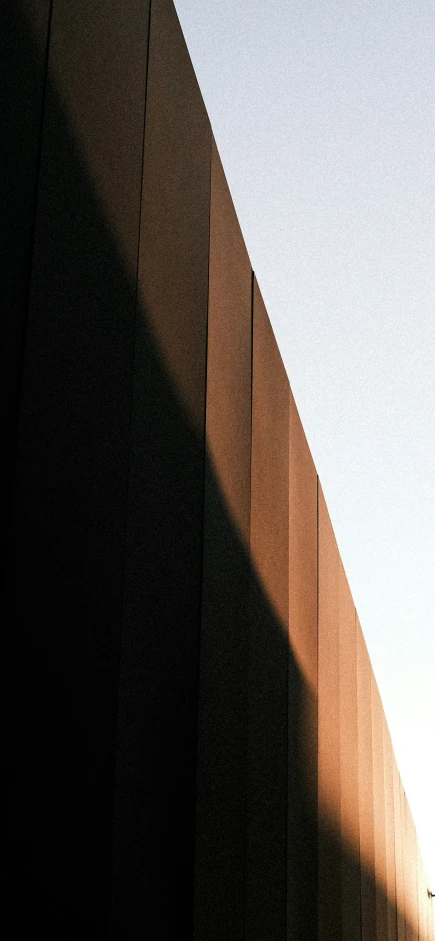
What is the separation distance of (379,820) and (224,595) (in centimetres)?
1288

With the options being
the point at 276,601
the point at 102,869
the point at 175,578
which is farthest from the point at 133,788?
the point at 276,601

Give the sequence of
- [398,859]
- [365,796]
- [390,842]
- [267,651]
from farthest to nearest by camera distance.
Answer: [398,859], [390,842], [365,796], [267,651]

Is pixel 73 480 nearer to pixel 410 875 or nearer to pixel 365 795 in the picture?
pixel 365 795

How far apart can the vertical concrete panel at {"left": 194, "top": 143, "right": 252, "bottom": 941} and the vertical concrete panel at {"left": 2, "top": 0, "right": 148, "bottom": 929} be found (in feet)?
6.24

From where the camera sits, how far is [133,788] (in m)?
5.30

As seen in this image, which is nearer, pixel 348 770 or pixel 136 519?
pixel 136 519

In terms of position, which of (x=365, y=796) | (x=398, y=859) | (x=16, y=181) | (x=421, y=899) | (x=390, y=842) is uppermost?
(x=16, y=181)

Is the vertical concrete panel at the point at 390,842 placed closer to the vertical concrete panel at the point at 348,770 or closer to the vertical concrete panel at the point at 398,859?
the vertical concrete panel at the point at 398,859

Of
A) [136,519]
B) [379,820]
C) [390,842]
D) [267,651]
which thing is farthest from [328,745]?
[390,842]

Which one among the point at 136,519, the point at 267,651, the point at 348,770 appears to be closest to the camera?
the point at 136,519

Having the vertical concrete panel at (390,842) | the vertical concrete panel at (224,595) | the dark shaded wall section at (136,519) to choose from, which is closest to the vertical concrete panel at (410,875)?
the vertical concrete panel at (390,842)

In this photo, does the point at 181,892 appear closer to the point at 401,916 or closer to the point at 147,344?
the point at 147,344

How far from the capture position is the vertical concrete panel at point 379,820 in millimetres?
18391

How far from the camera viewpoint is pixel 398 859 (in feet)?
78.5
